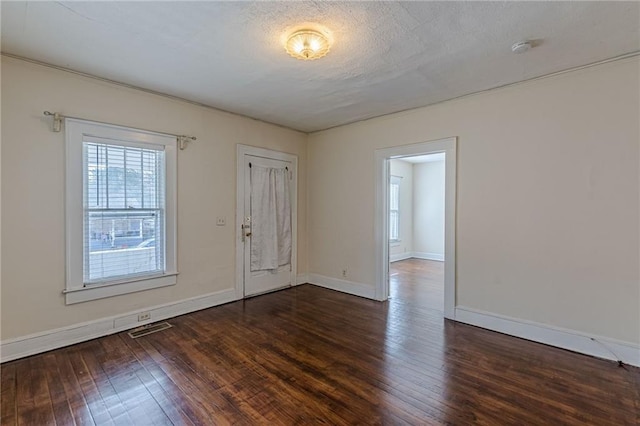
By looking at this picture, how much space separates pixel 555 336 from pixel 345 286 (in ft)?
8.78

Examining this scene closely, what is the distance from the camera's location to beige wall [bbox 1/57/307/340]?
2.75 metres

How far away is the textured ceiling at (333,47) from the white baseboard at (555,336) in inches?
98.2

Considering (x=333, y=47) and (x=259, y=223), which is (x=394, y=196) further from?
(x=333, y=47)

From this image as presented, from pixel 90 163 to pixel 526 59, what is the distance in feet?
14.0

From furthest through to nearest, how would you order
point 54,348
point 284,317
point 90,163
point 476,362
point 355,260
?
1. point 355,260
2. point 284,317
3. point 90,163
4. point 54,348
5. point 476,362

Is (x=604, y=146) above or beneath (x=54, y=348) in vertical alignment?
above

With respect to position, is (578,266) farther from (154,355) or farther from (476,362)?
(154,355)

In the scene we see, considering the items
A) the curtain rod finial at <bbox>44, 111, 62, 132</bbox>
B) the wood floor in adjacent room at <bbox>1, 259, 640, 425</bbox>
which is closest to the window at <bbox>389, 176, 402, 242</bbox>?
the wood floor in adjacent room at <bbox>1, 259, 640, 425</bbox>

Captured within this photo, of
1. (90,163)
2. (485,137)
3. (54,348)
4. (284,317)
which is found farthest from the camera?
(284,317)

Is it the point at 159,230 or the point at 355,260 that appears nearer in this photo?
the point at 159,230

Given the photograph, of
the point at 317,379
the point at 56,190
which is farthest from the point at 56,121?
the point at 317,379

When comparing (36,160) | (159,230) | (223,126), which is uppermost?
(223,126)

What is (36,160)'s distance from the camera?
2.86m

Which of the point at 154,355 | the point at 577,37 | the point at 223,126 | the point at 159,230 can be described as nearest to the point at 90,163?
the point at 159,230
